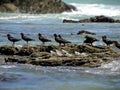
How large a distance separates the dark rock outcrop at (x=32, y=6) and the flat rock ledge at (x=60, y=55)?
91977mm

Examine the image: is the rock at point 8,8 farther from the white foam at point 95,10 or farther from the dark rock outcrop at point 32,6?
the white foam at point 95,10

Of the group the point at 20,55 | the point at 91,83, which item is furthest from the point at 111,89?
the point at 20,55

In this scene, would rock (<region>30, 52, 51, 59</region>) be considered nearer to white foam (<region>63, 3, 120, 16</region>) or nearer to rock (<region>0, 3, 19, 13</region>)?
rock (<region>0, 3, 19, 13</region>)

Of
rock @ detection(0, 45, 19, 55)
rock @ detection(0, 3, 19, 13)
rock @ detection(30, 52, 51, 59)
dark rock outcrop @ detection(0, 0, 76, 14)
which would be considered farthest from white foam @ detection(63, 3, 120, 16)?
rock @ detection(30, 52, 51, 59)

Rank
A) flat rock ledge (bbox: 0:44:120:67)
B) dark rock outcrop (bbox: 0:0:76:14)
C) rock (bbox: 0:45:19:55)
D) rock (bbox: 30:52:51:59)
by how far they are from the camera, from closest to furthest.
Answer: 1. flat rock ledge (bbox: 0:44:120:67)
2. rock (bbox: 30:52:51:59)
3. rock (bbox: 0:45:19:55)
4. dark rock outcrop (bbox: 0:0:76:14)

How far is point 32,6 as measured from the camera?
122750 millimetres

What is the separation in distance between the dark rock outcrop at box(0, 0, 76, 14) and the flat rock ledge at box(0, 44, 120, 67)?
92.0 m

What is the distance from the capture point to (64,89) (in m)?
17.0

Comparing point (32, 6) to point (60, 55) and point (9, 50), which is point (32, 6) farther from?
point (60, 55)

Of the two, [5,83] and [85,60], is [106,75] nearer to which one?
[85,60]

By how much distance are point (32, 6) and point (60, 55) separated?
329 feet

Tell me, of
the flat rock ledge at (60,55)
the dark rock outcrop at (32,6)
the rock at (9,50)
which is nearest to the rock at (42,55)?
the flat rock ledge at (60,55)

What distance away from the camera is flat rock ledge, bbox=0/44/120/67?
2183 centimetres

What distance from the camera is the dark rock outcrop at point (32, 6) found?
11931cm
